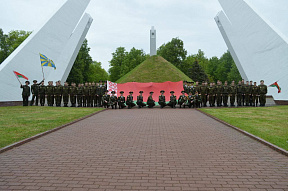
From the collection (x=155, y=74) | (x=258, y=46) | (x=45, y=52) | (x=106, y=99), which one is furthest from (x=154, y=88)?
(x=155, y=74)

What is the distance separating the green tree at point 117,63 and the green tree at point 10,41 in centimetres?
2437

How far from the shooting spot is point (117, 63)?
68.5m

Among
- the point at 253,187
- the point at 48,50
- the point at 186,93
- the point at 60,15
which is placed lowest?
the point at 253,187

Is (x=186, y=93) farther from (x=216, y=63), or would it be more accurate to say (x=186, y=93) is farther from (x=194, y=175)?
(x=216, y=63)

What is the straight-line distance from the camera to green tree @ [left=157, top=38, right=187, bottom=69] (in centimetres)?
6569

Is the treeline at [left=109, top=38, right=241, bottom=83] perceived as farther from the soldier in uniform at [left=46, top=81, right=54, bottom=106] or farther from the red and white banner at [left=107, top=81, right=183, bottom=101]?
the soldier in uniform at [left=46, top=81, right=54, bottom=106]

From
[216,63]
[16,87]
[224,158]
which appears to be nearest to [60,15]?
[16,87]

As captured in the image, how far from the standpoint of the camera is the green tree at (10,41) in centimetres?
4756

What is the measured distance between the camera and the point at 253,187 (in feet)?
10.6

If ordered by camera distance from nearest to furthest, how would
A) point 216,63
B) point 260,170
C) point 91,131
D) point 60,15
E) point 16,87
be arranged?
point 260,170, point 91,131, point 16,87, point 60,15, point 216,63

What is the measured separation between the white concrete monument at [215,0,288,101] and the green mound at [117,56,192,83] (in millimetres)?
16382

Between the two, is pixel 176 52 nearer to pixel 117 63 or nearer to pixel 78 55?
pixel 117 63

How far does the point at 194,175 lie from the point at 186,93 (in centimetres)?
1329

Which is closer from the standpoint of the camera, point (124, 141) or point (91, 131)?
point (124, 141)
